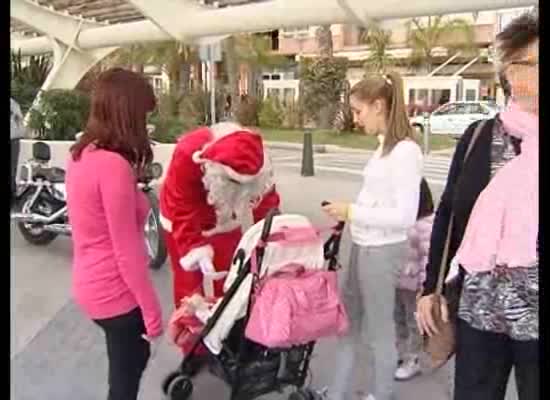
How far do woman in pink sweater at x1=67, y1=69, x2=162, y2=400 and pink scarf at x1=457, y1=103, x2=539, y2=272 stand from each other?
1000 mm

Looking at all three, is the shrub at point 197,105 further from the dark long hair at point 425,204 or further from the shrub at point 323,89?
the dark long hair at point 425,204

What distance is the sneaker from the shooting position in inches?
136

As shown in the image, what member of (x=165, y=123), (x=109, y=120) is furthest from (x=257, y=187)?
(x=165, y=123)

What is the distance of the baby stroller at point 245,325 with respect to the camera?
2652mm

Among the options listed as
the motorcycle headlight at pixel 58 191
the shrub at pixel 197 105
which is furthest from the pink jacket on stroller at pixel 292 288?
the shrub at pixel 197 105

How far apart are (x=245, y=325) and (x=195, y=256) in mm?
372

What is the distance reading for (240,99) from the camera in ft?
80.2

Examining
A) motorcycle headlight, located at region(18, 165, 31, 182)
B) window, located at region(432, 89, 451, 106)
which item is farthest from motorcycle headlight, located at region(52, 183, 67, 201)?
window, located at region(432, 89, 451, 106)

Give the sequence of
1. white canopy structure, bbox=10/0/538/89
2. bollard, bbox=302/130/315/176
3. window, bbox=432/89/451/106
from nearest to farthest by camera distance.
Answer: white canopy structure, bbox=10/0/538/89, bollard, bbox=302/130/315/176, window, bbox=432/89/451/106

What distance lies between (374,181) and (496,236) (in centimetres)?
103

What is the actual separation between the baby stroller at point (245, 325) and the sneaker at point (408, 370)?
64 centimetres

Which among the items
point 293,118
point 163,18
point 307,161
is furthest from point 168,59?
point 163,18

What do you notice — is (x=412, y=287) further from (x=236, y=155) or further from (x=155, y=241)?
(x=155, y=241)

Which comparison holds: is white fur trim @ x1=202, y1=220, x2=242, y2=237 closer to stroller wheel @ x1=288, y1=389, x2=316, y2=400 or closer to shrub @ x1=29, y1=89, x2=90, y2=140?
stroller wheel @ x1=288, y1=389, x2=316, y2=400
